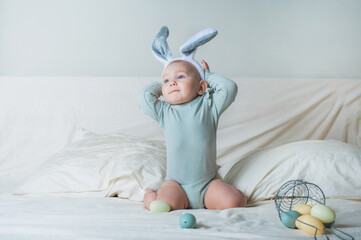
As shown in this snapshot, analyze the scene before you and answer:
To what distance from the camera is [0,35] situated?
2539 millimetres

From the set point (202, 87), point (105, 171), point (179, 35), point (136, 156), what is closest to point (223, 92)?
point (202, 87)

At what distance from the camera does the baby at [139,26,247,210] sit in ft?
4.50

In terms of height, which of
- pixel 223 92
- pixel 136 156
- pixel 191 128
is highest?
pixel 223 92

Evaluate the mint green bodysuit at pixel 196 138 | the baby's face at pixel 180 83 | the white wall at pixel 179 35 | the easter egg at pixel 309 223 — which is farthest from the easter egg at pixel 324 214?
the white wall at pixel 179 35

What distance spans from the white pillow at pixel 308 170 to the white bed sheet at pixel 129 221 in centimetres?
5

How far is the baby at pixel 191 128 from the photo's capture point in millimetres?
1370

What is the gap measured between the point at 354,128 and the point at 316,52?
1.82ft

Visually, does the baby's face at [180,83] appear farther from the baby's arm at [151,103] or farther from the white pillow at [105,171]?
the white pillow at [105,171]

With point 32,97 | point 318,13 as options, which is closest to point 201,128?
point 32,97

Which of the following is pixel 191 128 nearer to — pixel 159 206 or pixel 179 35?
pixel 159 206

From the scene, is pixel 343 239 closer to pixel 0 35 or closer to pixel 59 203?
pixel 59 203

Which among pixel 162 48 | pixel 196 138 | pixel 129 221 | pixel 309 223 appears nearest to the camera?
pixel 309 223

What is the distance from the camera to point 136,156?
64.8 inches

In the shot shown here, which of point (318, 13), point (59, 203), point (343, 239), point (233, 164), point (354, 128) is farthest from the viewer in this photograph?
point (318, 13)
